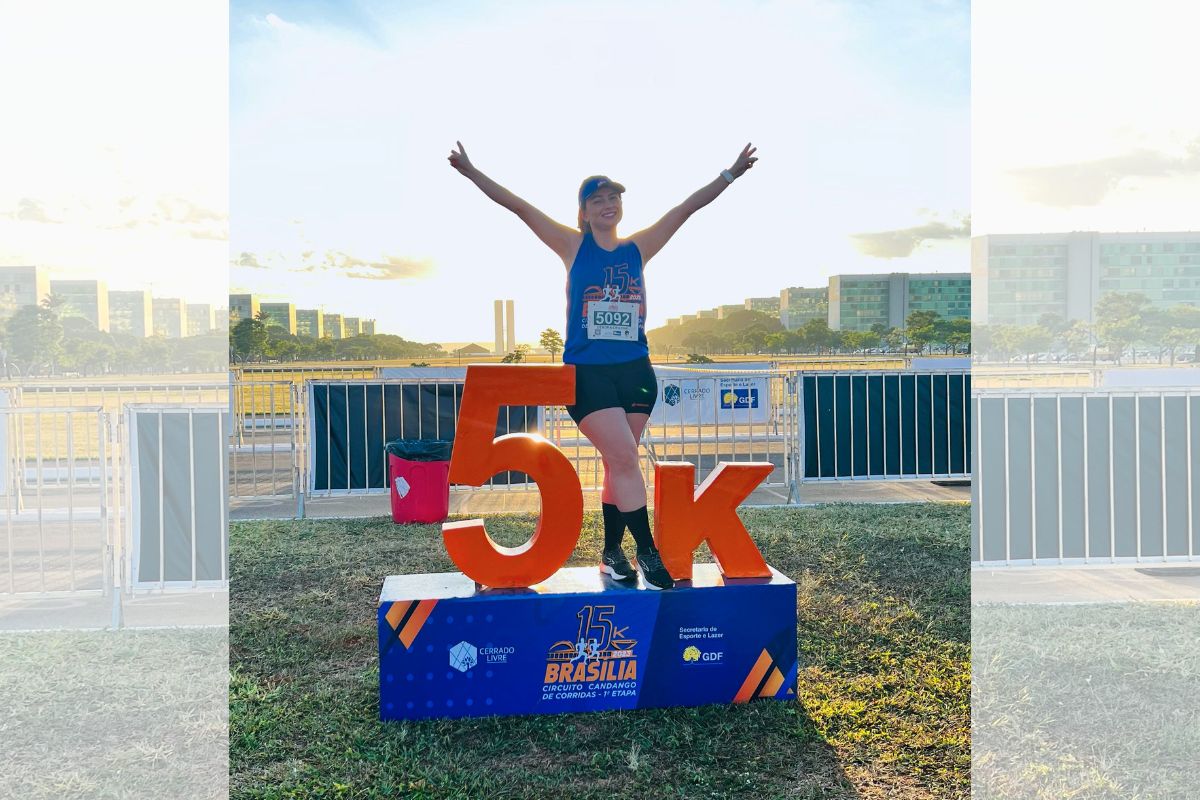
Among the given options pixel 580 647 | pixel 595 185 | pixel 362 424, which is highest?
pixel 595 185

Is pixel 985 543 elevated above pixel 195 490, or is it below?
below

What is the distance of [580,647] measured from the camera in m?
3.99

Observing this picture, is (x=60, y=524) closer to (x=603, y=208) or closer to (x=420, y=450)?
(x=420, y=450)

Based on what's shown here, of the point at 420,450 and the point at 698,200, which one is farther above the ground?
the point at 698,200

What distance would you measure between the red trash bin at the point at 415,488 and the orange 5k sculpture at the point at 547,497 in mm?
4649

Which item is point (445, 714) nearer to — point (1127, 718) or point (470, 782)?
point (470, 782)

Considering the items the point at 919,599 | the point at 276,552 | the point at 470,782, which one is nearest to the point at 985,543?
the point at 919,599

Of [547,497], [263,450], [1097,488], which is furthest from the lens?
[263,450]

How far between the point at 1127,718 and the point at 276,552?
Answer: 625 centimetres

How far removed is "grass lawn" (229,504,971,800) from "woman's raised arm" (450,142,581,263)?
7.42 ft

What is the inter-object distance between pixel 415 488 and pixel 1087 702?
618cm

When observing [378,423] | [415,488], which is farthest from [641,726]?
[378,423]

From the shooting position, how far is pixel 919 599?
580 centimetres

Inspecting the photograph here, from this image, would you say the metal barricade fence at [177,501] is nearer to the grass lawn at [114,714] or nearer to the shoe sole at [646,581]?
the grass lawn at [114,714]
